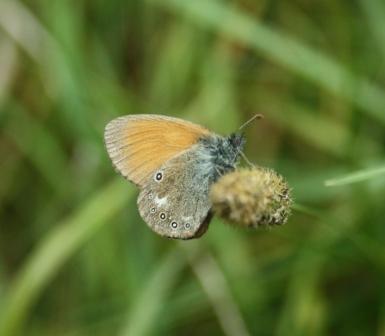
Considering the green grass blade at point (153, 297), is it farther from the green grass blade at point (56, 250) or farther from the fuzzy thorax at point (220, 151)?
the fuzzy thorax at point (220, 151)

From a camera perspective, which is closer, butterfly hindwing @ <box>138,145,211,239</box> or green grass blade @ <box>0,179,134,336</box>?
butterfly hindwing @ <box>138,145,211,239</box>

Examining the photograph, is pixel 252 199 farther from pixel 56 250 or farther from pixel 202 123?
pixel 202 123

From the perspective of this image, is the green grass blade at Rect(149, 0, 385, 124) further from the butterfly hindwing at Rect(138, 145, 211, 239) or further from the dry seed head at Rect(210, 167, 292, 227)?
the dry seed head at Rect(210, 167, 292, 227)

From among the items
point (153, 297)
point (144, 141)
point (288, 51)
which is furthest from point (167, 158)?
point (288, 51)

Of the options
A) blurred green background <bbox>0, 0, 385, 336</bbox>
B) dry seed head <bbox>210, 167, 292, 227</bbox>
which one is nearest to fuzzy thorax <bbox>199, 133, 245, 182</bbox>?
dry seed head <bbox>210, 167, 292, 227</bbox>

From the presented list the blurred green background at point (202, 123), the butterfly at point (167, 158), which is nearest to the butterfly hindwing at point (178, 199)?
the butterfly at point (167, 158)
